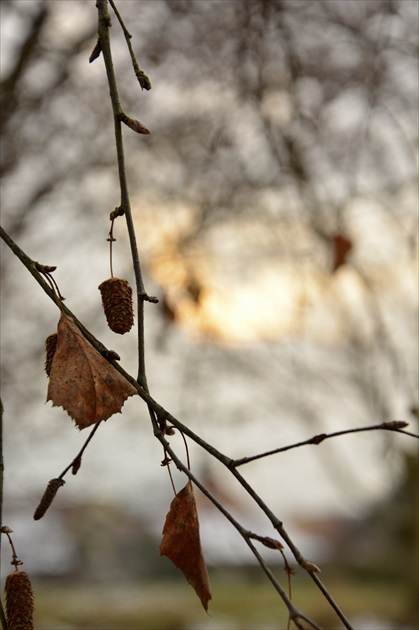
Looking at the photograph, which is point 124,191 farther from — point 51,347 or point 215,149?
point 215,149

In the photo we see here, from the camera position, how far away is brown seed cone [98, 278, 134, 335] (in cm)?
72

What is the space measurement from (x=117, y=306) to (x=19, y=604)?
0.90 feet

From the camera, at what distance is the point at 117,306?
731mm

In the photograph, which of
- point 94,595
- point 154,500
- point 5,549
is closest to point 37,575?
point 94,595

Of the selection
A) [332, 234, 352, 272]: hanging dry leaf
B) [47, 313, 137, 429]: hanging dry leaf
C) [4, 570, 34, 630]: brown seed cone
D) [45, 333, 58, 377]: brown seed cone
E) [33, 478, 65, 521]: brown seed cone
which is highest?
[332, 234, 352, 272]: hanging dry leaf

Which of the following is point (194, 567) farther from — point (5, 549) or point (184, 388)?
point (5, 549)

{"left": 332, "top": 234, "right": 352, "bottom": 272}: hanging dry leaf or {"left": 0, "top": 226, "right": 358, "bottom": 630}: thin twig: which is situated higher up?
{"left": 332, "top": 234, "right": 352, "bottom": 272}: hanging dry leaf

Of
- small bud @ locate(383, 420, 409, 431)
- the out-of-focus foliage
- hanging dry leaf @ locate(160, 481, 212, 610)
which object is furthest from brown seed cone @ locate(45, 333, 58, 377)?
the out-of-focus foliage

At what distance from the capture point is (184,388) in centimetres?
397

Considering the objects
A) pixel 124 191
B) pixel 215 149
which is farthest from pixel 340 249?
pixel 124 191

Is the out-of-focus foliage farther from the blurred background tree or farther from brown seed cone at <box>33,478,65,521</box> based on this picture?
brown seed cone at <box>33,478,65,521</box>

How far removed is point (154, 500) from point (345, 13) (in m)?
6.45

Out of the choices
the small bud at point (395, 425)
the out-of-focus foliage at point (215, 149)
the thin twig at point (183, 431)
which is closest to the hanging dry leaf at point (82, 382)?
the thin twig at point (183, 431)

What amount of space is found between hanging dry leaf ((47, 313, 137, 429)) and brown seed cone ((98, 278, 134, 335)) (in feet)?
0.15
